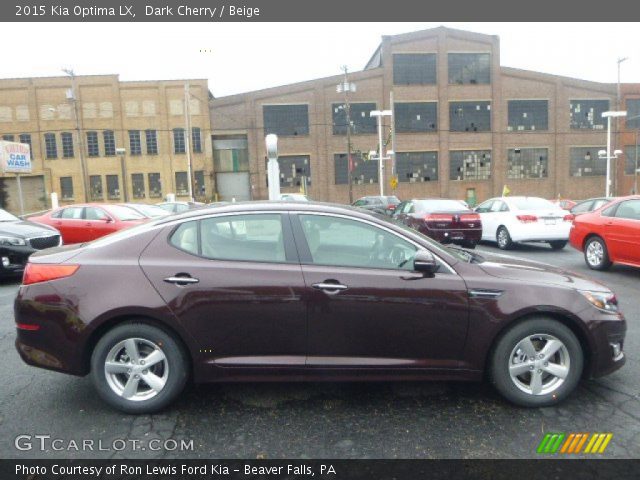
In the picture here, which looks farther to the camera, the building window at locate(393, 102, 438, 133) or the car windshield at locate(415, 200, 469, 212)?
the building window at locate(393, 102, 438, 133)

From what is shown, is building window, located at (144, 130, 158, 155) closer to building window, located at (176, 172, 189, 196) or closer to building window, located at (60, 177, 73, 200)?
building window, located at (176, 172, 189, 196)

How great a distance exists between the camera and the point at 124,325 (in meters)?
3.26

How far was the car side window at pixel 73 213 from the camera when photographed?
38.7 feet

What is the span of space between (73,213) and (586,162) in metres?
46.3

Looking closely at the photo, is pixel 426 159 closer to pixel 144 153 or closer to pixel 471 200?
pixel 471 200

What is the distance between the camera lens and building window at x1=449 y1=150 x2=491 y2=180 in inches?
1679

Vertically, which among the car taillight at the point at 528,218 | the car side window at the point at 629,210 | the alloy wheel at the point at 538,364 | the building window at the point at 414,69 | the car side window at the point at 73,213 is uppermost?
the building window at the point at 414,69

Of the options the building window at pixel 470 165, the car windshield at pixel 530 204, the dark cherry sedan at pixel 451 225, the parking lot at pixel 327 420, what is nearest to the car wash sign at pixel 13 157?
the dark cherry sedan at pixel 451 225

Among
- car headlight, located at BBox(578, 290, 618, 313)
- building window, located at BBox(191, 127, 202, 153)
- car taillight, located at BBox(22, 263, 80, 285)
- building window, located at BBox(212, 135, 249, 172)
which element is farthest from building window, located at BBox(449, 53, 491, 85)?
car taillight, located at BBox(22, 263, 80, 285)

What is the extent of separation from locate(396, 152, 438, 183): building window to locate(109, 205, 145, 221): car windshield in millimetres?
32875

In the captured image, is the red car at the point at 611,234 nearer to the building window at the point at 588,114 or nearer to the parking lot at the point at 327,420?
the parking lot at the point at 327,420

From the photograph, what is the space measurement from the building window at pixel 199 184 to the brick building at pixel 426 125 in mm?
1556

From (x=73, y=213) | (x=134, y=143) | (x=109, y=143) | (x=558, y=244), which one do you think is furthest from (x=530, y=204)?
(x=109, y=143)
